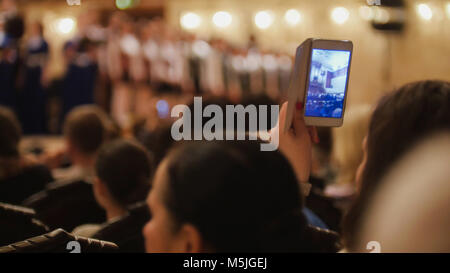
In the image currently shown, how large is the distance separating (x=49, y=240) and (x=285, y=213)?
0.44 metres

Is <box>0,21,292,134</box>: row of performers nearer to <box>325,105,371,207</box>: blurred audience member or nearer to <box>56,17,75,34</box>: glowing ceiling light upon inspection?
<box>56,17,75,34</box>: glowing ceiling light

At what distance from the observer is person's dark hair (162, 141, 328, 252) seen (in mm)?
889

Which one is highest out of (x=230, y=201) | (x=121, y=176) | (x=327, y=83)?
Answer: (x=327, y=83)

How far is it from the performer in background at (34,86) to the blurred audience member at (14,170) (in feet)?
17.8

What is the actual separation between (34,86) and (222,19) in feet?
17.6

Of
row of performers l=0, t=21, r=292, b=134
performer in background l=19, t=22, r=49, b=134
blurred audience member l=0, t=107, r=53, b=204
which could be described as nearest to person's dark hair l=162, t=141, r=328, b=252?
blurred audience member l=0, t=107, r=53, b=204

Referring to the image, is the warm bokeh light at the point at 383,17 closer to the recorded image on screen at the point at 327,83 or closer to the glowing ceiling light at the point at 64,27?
the glowing ceiling light at the point at 64,27

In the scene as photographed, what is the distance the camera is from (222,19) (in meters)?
12.5

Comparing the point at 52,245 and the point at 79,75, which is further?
the point at 79,75

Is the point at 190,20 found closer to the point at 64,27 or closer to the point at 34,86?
the point at 64,27

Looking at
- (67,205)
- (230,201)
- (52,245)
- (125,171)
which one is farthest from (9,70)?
(230,201)

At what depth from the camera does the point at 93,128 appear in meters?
3.21

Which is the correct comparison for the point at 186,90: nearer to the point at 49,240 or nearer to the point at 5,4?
the point at 5,4
